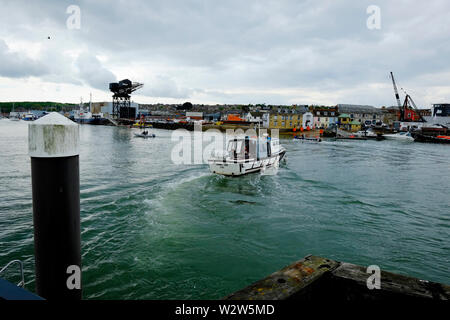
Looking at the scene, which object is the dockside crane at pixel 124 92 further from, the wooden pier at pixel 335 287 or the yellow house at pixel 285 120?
the wooden pier at pixel 335 287

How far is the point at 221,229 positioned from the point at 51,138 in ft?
27.9

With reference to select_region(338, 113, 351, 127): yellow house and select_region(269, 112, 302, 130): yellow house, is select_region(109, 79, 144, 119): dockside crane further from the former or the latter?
select_region(338, 113, 351, 127): yellow house

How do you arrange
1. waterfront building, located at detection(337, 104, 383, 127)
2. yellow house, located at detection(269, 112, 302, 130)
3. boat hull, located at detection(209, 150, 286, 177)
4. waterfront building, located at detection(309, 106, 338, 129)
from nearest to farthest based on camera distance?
boat hull, located at detection(209, 150, 286, 177), yellow house, located at detection(269, 112, 302, 130), waterfront building, located at detection(309, 106, 338, 129), waterfront building, located at detection(337, 104, 383, 127)

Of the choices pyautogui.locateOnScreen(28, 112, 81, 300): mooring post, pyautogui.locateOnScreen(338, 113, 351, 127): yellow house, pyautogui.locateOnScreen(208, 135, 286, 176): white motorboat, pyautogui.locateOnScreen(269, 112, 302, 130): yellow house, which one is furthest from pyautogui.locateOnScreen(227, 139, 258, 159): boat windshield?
pyautogui.locateOnScreen(338, 113, 351, 127): yellow house

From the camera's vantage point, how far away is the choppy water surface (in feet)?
24.6

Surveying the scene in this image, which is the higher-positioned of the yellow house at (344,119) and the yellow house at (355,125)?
the yellow house at (344,119)

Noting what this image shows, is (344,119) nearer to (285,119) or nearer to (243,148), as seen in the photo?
(285,119)

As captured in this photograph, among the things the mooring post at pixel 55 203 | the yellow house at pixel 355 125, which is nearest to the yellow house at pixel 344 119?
the yellow house at pixel 355 125

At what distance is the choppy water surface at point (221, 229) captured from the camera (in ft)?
24.6

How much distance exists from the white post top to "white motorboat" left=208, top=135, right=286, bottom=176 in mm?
15922

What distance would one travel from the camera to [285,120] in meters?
96.9

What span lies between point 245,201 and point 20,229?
9.42 meters

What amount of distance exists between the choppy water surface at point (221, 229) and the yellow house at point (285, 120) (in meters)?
78.3

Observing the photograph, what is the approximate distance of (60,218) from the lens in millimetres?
2838
